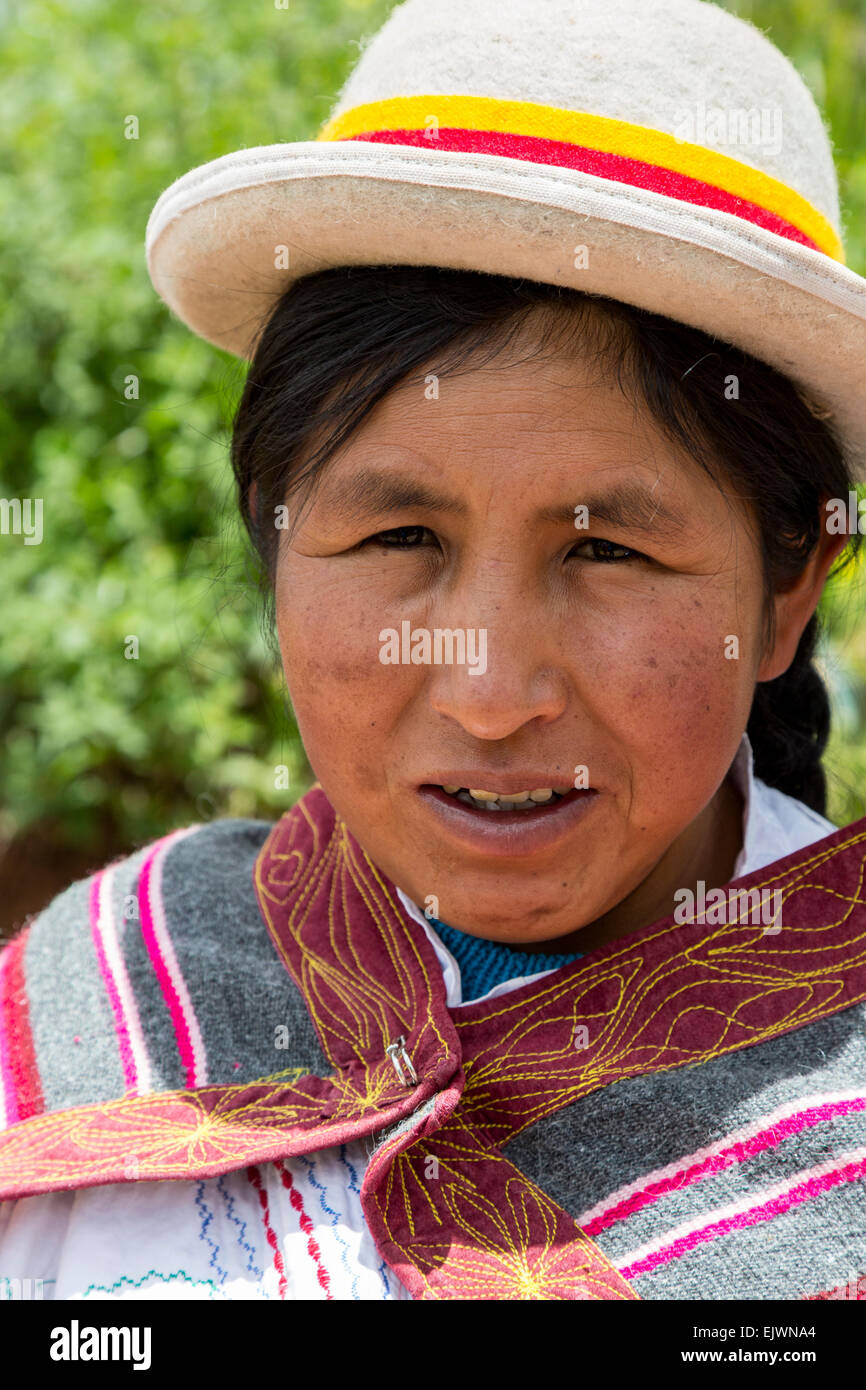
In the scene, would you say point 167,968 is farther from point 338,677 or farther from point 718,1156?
point 718,1156

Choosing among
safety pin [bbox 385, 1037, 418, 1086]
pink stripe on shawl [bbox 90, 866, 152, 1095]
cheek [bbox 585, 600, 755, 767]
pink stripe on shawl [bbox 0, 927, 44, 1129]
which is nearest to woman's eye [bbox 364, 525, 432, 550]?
cheek [bbox 585, 600, 755, 767]

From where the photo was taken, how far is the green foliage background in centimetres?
366

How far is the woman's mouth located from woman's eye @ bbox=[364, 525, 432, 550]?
0.28 metres

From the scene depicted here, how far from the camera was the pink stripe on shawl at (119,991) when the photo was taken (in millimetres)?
1772

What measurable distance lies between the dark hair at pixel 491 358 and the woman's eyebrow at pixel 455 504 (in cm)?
7

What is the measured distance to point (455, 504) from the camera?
147 cm

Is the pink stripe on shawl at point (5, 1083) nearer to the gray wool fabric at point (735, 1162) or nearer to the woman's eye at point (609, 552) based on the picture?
the gray wool fabric at point (735, 1162)

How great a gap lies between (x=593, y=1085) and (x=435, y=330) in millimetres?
907

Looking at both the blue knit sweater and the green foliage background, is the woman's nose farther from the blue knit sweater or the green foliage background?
the green foliage background

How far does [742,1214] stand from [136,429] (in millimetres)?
2974

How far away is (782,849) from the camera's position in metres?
1.82

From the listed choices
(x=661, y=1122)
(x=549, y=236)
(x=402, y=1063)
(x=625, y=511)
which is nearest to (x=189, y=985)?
(x=402, y=1063)

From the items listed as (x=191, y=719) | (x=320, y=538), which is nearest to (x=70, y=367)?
(x=191, y=719)
